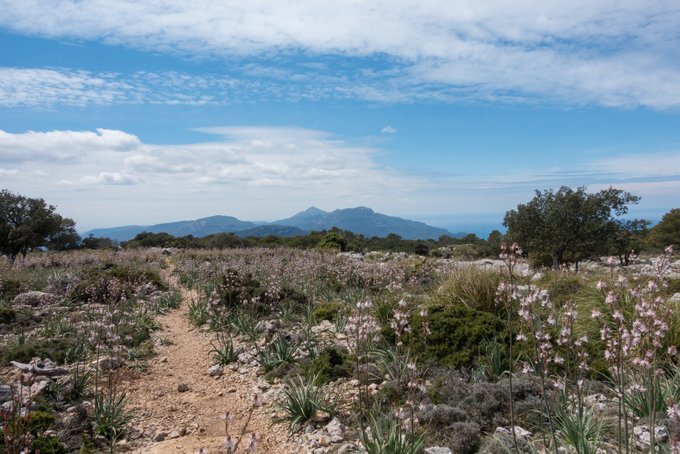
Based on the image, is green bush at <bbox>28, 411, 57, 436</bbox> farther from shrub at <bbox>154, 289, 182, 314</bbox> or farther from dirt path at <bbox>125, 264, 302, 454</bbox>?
shrub at <bbox>154, 289, 182, 314</bbox>

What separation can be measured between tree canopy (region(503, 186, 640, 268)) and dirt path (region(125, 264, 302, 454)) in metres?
21.0

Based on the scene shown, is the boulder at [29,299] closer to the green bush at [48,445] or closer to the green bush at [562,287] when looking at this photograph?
the green bush at [48,445]

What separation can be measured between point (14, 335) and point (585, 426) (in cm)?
1077

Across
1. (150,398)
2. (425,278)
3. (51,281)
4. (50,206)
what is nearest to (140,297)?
(51,281)

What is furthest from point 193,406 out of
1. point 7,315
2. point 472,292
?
point 7,315

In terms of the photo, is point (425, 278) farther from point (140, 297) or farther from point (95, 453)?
point (95, 453)

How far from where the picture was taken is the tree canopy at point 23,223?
31.0 m

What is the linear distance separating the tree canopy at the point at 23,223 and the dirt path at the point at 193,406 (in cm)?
2817

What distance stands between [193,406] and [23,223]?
32.7 metres

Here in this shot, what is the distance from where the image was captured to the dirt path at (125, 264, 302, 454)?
18.0ft

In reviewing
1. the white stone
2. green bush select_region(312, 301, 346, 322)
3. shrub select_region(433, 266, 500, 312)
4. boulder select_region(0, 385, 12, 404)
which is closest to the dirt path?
boulder select_region(0, 385, 12, 404)

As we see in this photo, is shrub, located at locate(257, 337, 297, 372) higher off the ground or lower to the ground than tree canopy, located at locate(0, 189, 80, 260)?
lower

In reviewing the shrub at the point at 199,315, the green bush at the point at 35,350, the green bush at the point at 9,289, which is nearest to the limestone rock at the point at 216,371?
the green bush at the point at 35,350

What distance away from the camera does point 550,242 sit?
25719 mm
